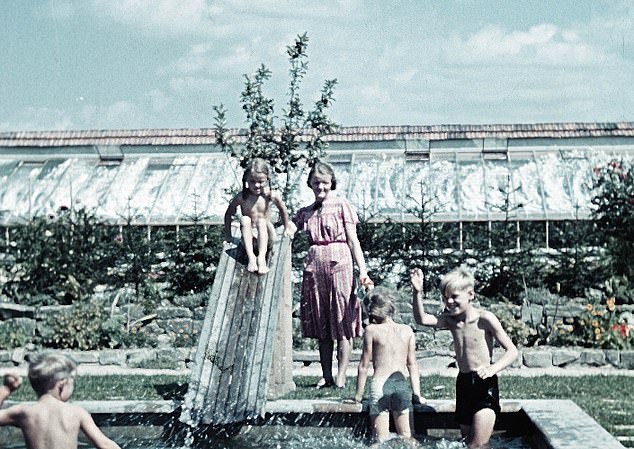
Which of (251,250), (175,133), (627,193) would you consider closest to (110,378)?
(251,250)

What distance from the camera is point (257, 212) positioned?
809 centimetres

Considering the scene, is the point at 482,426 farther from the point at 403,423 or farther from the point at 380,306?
the point at 380,306

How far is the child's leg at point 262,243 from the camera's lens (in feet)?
26.0

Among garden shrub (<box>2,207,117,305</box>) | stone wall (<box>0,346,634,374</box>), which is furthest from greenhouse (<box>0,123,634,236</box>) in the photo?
stone wall (<box>0,346,634,374</box>)

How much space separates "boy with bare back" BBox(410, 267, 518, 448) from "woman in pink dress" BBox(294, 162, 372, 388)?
7.65 feet

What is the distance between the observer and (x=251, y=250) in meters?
8.02

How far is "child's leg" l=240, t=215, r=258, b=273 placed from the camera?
26.0 ft

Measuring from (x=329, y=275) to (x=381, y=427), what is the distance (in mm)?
2434

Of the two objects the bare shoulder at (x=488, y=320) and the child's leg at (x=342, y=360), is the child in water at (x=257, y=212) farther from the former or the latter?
the bare shoulder at (x=488, y=320)

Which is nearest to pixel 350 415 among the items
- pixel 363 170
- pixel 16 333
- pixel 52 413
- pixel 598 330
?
pixel 52 413

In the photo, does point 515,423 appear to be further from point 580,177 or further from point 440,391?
point 580,177

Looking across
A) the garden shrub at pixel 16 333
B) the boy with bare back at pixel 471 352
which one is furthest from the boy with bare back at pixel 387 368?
the garden shrub at pixel 16 333

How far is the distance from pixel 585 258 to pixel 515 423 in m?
8.12

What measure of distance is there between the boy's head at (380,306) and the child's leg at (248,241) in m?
1.86
